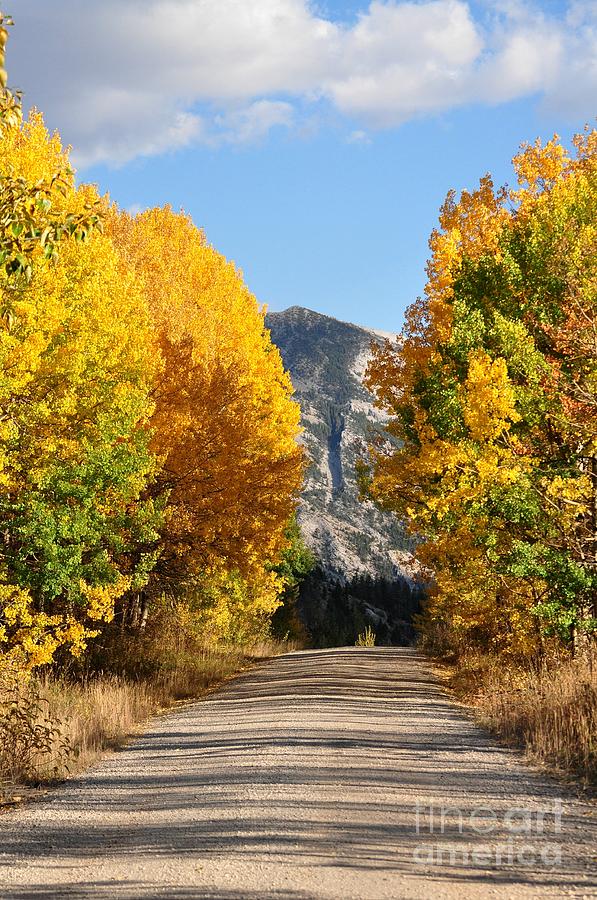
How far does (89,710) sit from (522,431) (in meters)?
9.04

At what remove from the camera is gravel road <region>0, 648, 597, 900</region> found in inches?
225

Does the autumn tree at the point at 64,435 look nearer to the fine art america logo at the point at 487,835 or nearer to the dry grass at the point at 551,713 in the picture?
the dry grass at the point at 551,713

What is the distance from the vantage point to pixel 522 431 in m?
15.7

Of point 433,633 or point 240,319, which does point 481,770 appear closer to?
point 240,319

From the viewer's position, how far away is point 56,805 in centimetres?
886

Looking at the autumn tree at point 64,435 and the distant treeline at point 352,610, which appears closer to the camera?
the autumn tree at point 64,435

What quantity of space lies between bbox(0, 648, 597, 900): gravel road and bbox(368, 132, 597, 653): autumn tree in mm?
3661

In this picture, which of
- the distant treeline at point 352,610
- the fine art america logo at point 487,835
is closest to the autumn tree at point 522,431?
the fine art america logo at point 487,835

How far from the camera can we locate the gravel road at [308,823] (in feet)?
18.8

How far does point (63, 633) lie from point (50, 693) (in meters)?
1.02

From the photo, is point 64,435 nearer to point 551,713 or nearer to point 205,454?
point 205,454

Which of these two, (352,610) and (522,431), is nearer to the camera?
(522,431)

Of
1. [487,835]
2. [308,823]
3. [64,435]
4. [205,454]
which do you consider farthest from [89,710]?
[487,835]

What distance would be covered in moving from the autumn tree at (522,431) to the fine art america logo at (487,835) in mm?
6838
